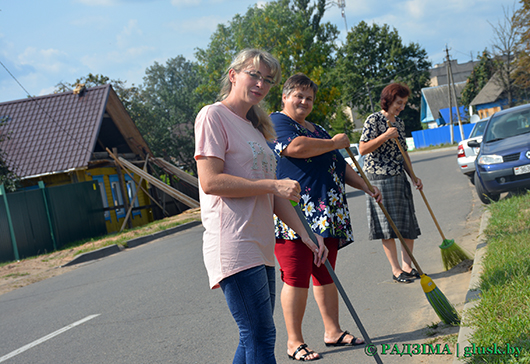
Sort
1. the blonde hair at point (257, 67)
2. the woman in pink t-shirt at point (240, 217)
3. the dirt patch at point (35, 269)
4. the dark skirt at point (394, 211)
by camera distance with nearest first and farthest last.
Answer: the woman in pink t-shirt at point (240, 217), the blonde hair at point (257, 67), the dark skirt at point (394, 211), the dirt patch at point (35, 269)

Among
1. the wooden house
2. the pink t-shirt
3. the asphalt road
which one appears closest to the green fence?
the wooden house

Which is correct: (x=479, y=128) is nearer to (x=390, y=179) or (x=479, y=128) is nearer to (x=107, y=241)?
(x=390, y=179)

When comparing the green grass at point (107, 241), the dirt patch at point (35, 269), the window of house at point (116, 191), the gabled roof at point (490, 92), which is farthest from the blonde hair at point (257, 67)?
the gabled roof at point (490, 92)

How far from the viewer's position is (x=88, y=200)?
15883 millimetres

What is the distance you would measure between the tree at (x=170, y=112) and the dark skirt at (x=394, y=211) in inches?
1014

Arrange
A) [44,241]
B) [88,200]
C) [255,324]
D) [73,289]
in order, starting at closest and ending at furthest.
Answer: [255,324]
[73,289]
[44,241]
[88,200]

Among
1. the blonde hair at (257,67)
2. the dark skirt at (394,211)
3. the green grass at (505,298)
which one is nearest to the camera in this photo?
the blonde hair at (257,67)

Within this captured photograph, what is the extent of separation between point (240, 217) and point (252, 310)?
44 centimetres

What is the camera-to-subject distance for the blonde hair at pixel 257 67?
100 inches

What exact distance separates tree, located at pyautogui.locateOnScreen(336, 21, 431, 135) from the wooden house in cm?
4438

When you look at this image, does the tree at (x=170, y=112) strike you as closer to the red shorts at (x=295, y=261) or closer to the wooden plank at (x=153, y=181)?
the wooden plank at (x=153, y=181)

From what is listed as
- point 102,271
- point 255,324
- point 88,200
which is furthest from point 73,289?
point 88,200

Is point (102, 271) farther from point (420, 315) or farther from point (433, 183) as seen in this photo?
point (433, 183)

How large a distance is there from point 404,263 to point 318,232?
7.14 ft
